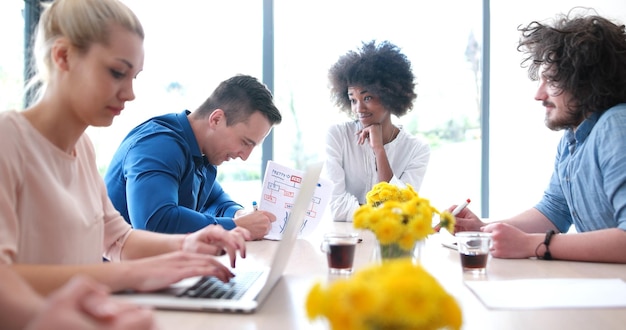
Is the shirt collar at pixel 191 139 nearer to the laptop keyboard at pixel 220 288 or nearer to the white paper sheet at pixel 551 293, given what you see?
the laptop keyboard at pixel 220 288

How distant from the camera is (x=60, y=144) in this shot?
3.86ft

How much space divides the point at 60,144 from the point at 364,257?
2.78 feet

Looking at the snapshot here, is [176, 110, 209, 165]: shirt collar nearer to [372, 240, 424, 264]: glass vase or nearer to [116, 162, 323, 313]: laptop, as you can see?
[116, 162, 323, 313]: laptop

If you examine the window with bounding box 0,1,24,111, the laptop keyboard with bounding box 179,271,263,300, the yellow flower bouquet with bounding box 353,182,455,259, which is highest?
the window with bounding box 0,1,24,111

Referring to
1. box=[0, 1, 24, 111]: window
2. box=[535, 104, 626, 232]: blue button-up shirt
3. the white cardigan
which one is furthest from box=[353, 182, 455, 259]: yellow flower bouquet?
box=[0, 1, 24, 111]: window

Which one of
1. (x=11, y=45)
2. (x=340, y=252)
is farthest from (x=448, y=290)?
(x=11, y=45)

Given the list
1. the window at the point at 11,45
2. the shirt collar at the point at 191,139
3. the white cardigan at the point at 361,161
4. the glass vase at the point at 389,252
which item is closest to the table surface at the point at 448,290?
the glass vase at the point at 389,252

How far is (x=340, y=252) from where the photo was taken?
135 centimetres

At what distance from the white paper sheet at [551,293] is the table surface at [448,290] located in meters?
0.02

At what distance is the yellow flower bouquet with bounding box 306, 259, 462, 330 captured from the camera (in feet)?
1.70

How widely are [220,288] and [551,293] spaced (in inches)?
26.1

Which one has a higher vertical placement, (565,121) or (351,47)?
(351,47)

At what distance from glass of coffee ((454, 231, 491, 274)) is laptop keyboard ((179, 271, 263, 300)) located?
50 centimetres

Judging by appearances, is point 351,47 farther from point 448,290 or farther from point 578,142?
point 448,290
